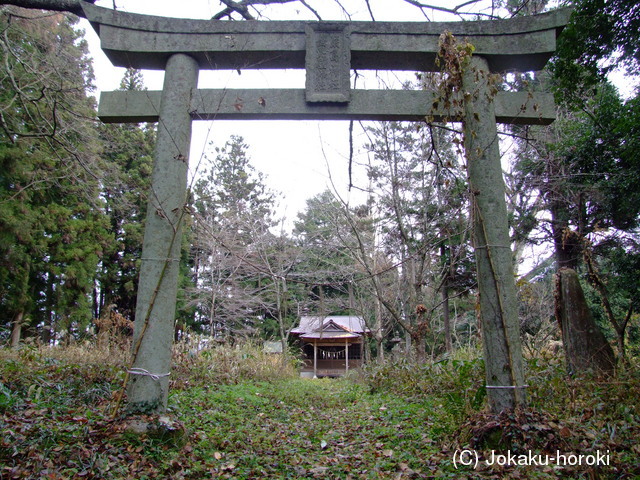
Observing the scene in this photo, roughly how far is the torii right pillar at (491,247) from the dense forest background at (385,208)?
0.31m

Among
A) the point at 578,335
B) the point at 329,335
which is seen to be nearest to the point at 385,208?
the point at 578,335

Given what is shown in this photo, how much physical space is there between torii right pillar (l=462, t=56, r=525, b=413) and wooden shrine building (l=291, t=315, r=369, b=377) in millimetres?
17951

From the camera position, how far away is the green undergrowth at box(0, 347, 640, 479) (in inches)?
102

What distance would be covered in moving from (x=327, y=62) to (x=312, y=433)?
3604 millimetres

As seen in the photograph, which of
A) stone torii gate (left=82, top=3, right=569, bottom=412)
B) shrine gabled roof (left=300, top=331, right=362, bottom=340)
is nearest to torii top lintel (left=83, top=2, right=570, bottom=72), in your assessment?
stone torii gate (left=82, top=3, right=569, bottom=412)

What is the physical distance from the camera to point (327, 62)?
380 centimetres

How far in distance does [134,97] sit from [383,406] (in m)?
4.57

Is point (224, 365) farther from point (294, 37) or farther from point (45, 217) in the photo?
point (45, 217)

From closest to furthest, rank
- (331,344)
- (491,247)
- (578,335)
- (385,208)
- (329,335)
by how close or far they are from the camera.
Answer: (491,247)
(578,335)
(385,208)
(329,335)
(331,344)

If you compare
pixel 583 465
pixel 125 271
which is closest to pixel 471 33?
pixel 583 465

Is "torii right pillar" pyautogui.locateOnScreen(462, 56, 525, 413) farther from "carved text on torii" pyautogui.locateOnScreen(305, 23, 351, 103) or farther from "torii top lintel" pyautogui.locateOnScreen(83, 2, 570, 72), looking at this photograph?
"carved text on torii" pyautogui.locateOnScreen(305, 23, 351, 103)

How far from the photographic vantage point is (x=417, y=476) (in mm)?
2725

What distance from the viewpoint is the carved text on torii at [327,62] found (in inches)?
147

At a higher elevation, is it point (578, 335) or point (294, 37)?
point (294, 37)
